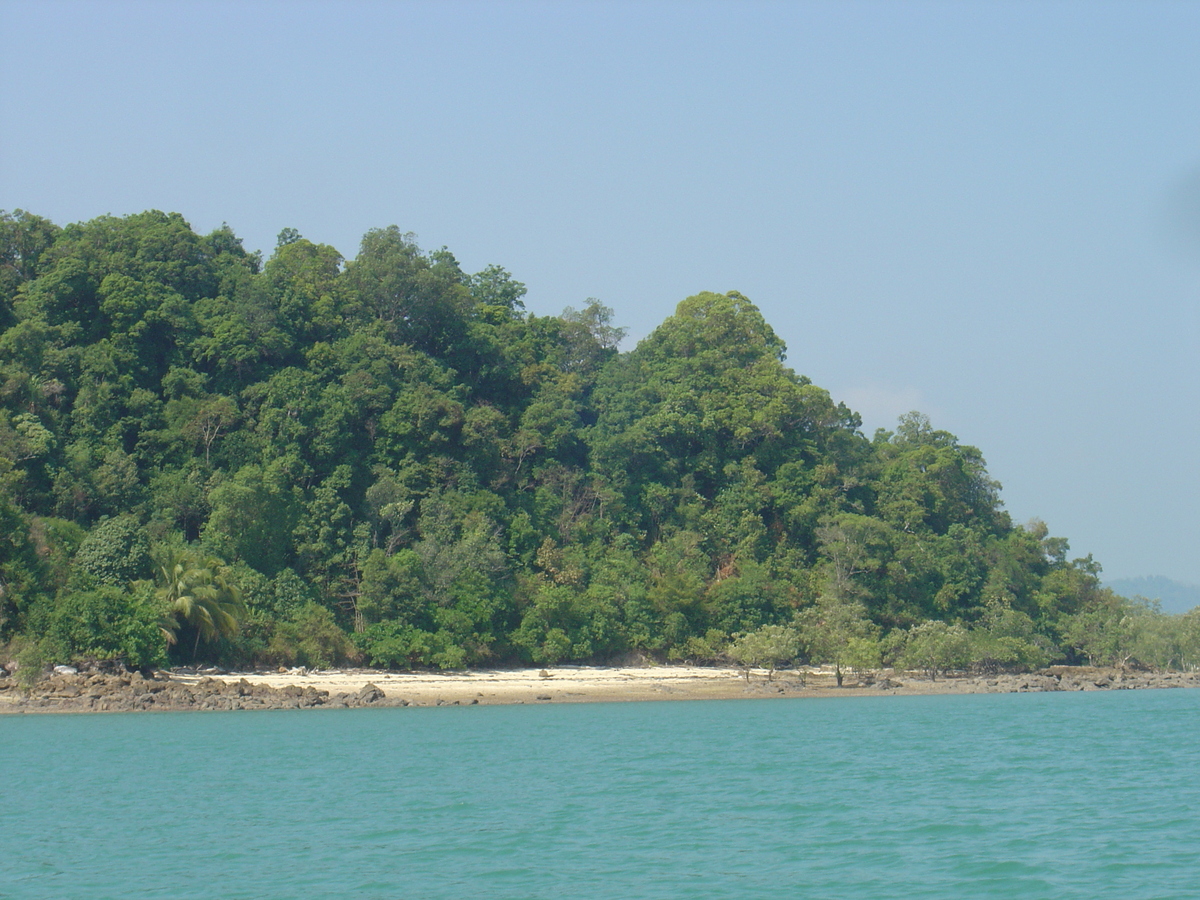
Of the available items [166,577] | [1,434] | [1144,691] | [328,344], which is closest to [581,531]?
[328,344]

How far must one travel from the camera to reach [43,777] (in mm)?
23234

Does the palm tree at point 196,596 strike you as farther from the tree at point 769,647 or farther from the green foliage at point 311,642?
the tree at point 769,647

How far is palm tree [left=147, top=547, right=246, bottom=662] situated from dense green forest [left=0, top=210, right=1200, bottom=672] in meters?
0.11

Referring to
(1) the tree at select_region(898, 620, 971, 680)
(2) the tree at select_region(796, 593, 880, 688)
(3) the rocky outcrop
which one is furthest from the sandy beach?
(3) the rocky outcrop

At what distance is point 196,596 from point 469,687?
30.4 ft

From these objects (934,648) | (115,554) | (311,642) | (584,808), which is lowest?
(584,808)

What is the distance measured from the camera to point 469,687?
4006 centimetres

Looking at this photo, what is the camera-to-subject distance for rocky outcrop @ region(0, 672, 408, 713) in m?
33.8

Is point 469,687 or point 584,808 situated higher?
point 469,687

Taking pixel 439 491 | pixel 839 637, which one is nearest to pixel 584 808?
pixel 839 637

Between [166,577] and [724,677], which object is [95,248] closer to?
[166,577]

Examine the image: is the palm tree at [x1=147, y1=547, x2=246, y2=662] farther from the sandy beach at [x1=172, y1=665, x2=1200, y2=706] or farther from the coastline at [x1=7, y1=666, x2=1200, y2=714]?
the sandy beach at [x1=172, y1=665, x2=1200, y2=706]

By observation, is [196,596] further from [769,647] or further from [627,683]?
[769,647]

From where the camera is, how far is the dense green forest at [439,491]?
4106cm
